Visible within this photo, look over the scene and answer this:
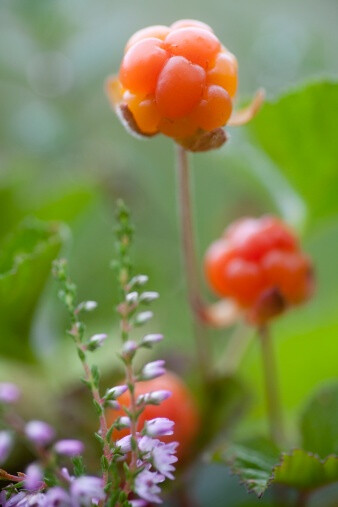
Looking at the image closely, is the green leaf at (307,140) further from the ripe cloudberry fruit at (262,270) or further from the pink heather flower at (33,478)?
the pink heather flower at (33,478)

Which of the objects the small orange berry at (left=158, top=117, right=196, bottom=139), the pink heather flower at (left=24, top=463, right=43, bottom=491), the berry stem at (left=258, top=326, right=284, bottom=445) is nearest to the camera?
the pink heather flower at (left=24, top=463, right=43, bottom=491)

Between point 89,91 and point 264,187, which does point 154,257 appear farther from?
point 89,91

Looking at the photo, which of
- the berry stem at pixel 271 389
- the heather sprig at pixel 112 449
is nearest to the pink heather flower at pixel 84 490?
the heather sprig at pixel 112 449

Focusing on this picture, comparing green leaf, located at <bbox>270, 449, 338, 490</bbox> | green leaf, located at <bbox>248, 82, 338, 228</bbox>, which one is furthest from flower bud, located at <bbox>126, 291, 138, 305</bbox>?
green leaf, located at <bbox>248, 82, 338, 228</bbox>

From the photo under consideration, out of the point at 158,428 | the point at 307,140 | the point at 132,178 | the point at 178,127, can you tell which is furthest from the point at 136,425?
the point at 132,178

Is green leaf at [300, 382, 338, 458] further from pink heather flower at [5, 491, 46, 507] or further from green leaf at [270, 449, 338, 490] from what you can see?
pink heather flower at [5, 491, 46, 507]

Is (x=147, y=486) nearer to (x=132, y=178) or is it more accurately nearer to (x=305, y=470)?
(x=305, y=470)
